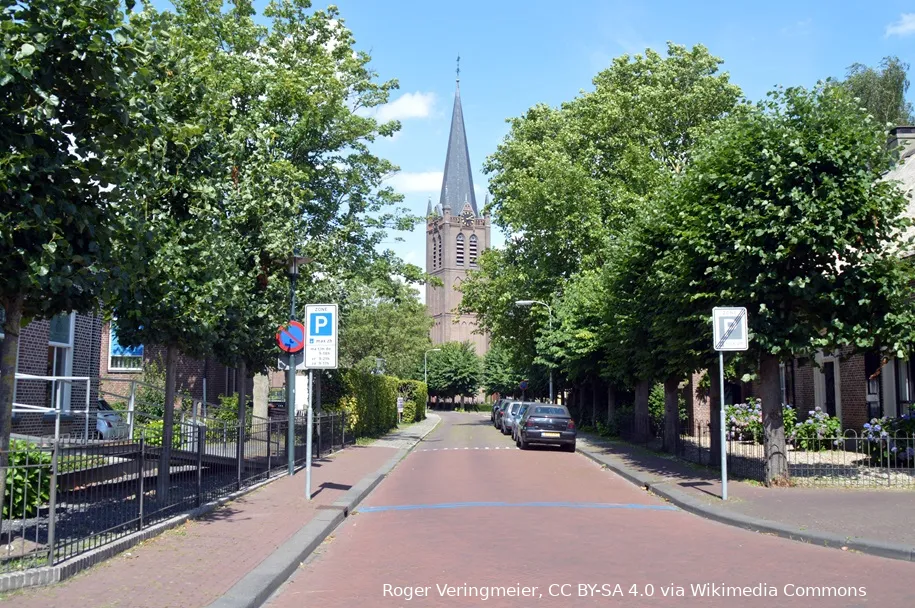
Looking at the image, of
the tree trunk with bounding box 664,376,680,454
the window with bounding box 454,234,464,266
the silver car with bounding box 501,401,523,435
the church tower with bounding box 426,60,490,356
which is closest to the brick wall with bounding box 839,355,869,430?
the tree trunk with bounding box 664,376,680,454

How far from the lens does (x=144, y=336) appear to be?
39.2 ft

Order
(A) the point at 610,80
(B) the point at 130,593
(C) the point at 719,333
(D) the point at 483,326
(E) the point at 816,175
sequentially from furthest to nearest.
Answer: (D) the point at 483,326 < (A) the point at 610,80 < (E) the point at 816,175 < (C) the point at 719,333 < (B) the point at 130,593

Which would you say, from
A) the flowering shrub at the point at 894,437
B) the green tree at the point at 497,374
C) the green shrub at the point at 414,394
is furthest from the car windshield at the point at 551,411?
the green tree at the point at 497,374

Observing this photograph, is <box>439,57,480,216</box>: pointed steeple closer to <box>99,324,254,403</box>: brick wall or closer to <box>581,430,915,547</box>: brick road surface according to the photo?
<box>99,324,254,403</box>: brick wall

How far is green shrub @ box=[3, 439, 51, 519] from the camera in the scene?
715cm

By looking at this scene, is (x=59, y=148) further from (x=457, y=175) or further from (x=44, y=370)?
(x=457, y=175)

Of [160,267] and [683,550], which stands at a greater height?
[160,267]

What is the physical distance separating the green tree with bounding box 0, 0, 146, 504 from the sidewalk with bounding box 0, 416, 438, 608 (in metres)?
1.27

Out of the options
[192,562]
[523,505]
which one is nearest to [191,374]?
[523,505]

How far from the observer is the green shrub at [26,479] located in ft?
23.5

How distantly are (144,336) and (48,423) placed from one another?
27.0 ft

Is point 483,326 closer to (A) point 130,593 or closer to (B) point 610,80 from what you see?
(B) point 610,80

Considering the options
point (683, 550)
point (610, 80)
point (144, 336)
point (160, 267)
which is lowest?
point (683, 550)

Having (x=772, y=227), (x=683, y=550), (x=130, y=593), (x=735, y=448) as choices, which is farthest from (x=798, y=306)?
(x=130, y=593)
